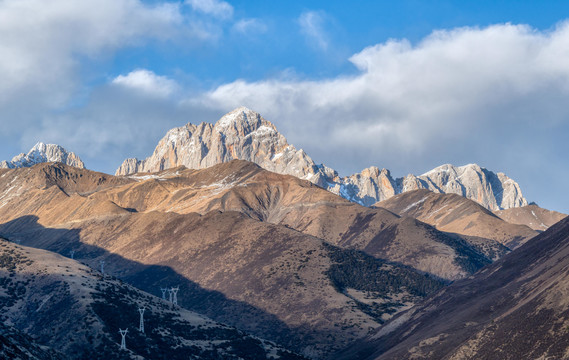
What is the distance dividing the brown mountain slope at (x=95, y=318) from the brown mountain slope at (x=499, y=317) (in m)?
26.7

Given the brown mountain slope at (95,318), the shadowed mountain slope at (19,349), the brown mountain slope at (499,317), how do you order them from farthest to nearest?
the brown mountain slope at (95,318)
the brown mountain slope at (499,317)
the shadowed mountain slope at (19,349)

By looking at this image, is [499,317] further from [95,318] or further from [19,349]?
[19,349]

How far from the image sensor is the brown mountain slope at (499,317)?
92.1m

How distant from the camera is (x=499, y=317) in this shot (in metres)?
107

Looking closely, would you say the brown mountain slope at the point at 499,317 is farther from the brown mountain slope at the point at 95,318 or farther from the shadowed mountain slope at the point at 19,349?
the shadowed mountain slope at the point at 19,349

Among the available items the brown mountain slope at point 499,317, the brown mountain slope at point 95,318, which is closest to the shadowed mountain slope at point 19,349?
the brown mountain slope at point 95,318

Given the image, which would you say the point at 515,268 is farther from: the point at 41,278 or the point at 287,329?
the point at 41,278

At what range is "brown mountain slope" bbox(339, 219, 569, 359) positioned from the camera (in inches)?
3627

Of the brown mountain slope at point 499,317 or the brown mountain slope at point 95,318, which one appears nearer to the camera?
the brown mountain slope at point 499,317

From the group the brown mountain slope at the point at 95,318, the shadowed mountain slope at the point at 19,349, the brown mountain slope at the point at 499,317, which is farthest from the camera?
the brown mountain slope at the point at 95,318

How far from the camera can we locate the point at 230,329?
144m

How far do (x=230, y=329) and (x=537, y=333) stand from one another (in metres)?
69.2

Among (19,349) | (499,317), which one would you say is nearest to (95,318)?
(19,349)

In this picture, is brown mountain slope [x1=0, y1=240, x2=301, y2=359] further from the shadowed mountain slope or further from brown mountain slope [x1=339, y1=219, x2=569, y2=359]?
brown mountain slope [x1=339, y1=219, x2=569, y2=359]
